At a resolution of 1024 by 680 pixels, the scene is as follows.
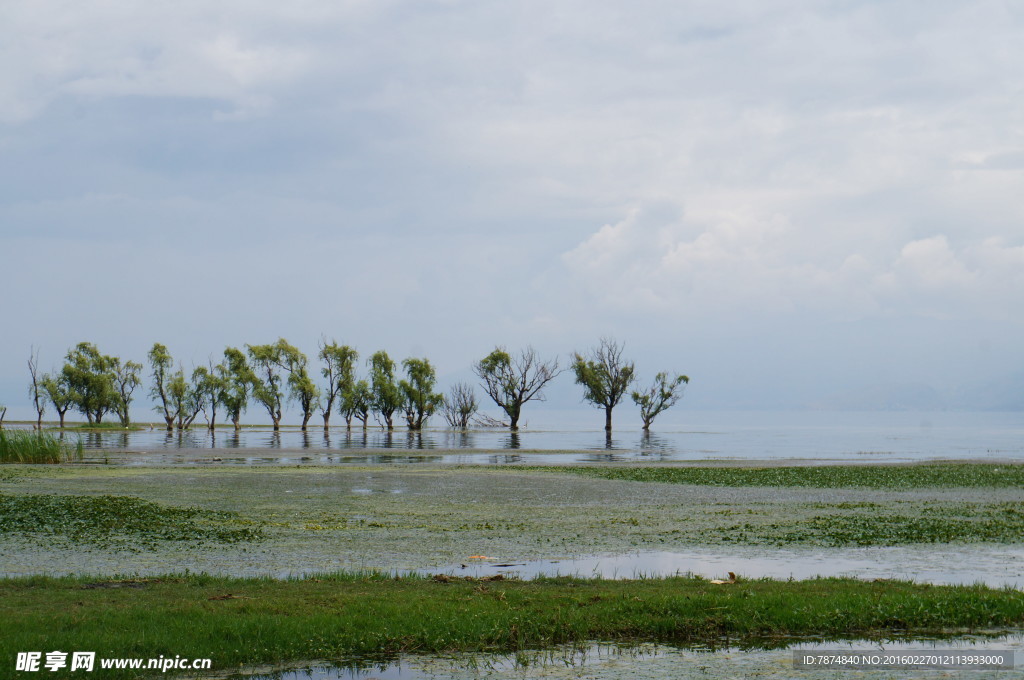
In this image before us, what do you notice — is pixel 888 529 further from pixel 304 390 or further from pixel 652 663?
pixel 304 390

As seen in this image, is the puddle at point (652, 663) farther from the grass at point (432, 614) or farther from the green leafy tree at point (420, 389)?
the green leafy tree at point (420, 389)

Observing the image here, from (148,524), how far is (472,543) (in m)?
7.81

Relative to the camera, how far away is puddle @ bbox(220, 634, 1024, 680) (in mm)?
9875

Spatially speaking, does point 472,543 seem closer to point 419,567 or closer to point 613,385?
point 419,567

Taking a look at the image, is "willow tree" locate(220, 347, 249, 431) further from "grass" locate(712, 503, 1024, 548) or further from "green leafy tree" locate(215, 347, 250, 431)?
"grass" locate(712, 503, 1024, 548)

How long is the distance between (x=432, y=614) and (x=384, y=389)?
10667 cm

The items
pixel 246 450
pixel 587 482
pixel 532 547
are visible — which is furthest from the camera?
pixel 246 450

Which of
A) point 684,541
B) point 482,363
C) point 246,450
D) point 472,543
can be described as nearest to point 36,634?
point 472,543

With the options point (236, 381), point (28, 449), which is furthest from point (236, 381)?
point (28, 449)

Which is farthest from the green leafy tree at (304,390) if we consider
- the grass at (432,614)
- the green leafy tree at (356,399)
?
the grass at (432,614)

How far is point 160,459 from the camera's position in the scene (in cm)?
5247

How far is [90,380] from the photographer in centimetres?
12169

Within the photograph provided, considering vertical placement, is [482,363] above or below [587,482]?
above

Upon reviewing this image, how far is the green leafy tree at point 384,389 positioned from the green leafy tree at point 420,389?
1018 mm
